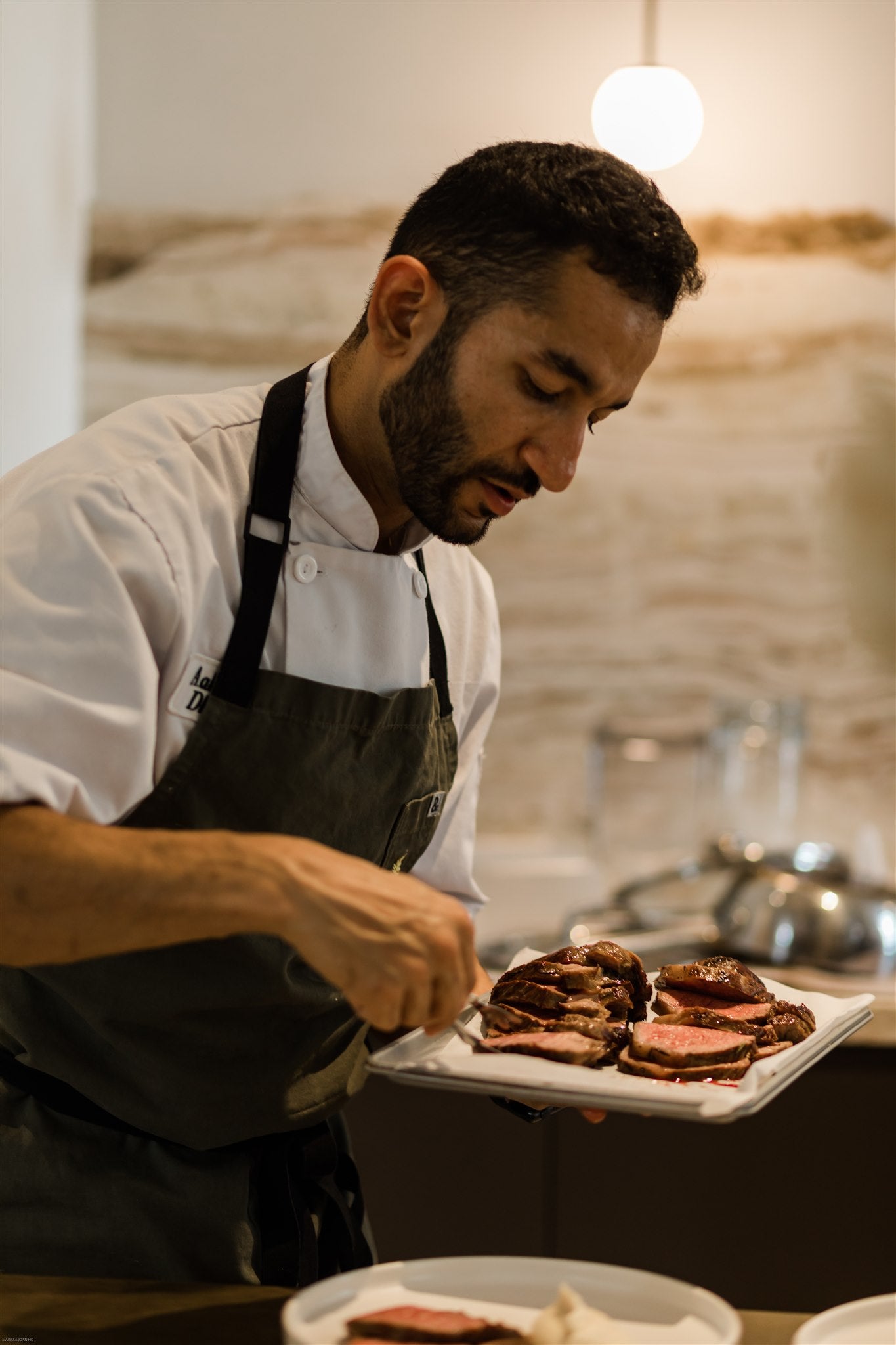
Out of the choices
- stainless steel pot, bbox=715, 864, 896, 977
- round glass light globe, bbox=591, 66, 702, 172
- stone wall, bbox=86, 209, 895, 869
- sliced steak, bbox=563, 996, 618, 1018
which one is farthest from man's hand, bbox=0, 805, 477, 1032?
stone wall, bbox=86, 209, 895, 869

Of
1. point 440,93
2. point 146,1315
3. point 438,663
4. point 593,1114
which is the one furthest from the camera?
point 440,93

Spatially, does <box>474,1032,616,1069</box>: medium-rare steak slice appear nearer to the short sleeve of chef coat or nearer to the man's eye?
the short sleeve of chef coat

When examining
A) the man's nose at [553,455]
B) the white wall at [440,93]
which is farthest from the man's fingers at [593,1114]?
the white wall at [440,93]

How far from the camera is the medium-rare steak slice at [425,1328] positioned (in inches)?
36.6

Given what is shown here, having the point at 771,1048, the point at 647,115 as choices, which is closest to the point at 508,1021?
the point at 771,1048

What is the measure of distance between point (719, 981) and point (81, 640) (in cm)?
77

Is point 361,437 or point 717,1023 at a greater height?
point 361,437

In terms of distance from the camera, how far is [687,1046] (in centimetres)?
125

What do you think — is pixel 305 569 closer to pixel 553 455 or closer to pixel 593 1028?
pixel 553 455

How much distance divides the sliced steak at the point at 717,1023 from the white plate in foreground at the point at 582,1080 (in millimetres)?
37

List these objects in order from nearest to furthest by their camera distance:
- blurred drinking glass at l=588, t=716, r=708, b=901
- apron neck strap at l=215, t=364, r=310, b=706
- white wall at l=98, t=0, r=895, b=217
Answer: apron neck strap at l=215, t=364, r=310, b=706, white wall at l=98, t=0, r=895, b=217, blurred drinking glass at l=588, t=716, r=708, b=901

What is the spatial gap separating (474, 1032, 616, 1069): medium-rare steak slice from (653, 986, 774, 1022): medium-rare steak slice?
15 cm

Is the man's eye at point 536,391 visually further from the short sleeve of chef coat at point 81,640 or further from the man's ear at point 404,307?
the short sleeve of chef coat at point 81,640

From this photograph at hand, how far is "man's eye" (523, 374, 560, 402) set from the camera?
1.30 m
